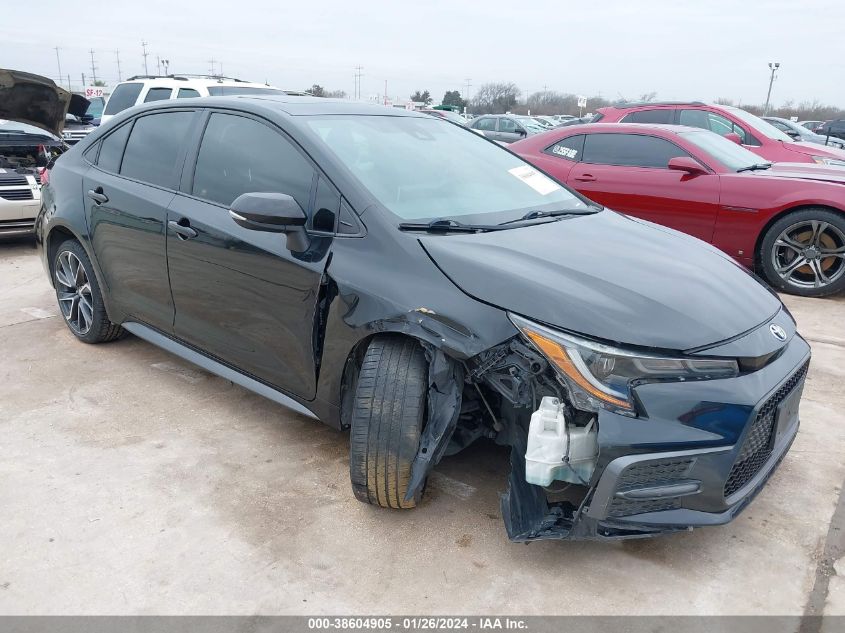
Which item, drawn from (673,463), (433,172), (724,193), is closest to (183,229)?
(433,172)

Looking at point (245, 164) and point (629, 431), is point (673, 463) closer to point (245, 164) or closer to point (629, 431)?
point (629, 431)

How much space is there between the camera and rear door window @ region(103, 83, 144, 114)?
1027 cm

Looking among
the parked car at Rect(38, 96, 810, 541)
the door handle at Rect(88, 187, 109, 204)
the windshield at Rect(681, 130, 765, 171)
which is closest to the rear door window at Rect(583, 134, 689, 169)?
the windshield at Rect(681, 130, 765, 171)

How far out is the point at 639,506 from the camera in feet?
7.07

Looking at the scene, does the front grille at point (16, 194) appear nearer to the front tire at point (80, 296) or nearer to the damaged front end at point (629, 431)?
the front tire at point (80, 296)

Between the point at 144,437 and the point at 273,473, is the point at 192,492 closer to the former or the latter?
the point at 273,473

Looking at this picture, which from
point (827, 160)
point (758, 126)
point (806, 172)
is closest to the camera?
point (806, 172)

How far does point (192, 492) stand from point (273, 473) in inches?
13.3

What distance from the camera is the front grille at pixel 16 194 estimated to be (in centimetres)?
680

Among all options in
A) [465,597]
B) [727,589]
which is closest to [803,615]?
[727,589]

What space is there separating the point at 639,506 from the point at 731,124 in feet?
25.4

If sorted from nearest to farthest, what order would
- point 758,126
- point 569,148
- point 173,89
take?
point 569,148 < point 758,126 < point 173,89

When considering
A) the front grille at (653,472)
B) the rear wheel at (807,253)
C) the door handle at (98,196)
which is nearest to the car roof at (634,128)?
the rear wheel at (807,253)

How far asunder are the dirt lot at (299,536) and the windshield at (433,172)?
3.67ft
